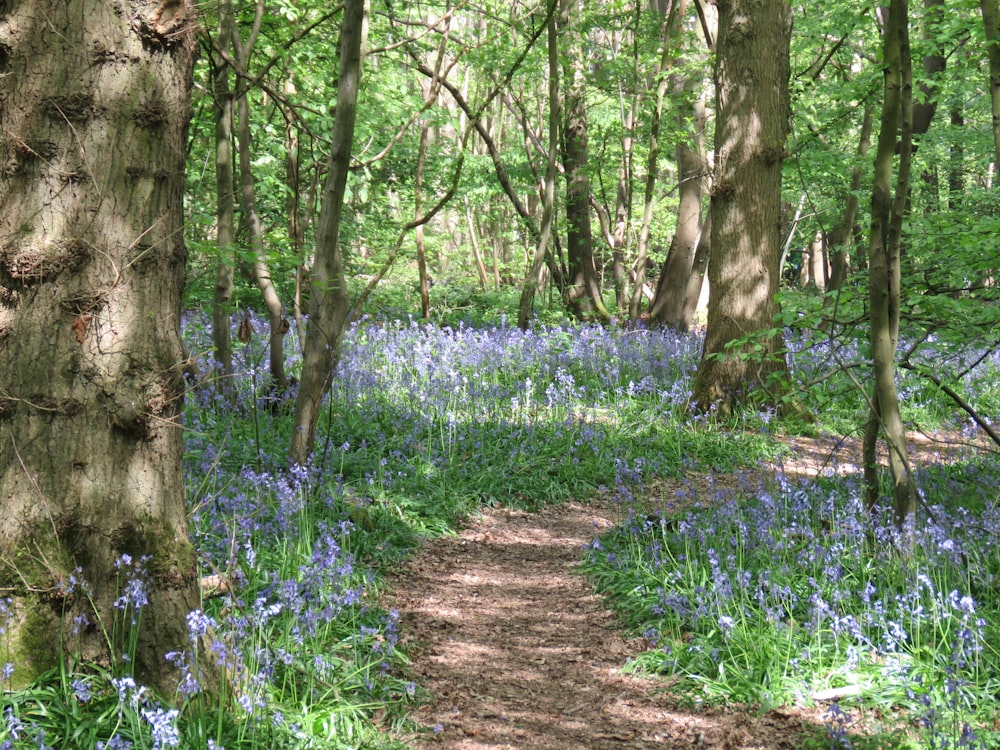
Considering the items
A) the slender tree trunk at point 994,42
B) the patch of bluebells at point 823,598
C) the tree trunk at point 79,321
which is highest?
the slender tree trunk at point 994,42

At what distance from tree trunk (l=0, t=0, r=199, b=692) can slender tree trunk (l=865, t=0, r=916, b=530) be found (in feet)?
11.4

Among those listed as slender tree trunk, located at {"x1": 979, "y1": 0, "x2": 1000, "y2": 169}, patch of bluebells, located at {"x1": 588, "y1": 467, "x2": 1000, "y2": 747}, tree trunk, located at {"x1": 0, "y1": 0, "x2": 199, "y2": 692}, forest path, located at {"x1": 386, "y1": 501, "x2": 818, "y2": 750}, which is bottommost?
forest path, located at {"x1": 386, "y1": 501, "x2": 818, "y2": 750}

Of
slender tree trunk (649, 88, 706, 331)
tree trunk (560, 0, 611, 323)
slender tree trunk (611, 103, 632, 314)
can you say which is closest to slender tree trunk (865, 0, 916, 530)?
slender tree trunk (649, 88, 706, 331)

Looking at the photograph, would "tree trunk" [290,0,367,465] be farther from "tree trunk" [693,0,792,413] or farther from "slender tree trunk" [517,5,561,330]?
"slender tree trunk" [517,5,561,330]

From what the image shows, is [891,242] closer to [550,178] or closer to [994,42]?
[994,42]

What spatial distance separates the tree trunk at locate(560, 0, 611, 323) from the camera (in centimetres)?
1484

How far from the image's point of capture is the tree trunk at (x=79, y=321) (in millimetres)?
2854

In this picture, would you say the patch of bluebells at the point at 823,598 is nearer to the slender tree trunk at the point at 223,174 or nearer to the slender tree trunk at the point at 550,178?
the slender tree trunk at the point at 223,174

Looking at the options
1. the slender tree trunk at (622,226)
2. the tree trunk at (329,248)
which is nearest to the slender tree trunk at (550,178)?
the slender tree trunk at (622,226)

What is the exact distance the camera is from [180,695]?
2980 mm

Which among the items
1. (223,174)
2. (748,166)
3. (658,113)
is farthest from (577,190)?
(223,174)

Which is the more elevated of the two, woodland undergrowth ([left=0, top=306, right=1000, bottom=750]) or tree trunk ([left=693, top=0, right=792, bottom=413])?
tree trunk ([left=693, top=0, right=792, bottom=413])

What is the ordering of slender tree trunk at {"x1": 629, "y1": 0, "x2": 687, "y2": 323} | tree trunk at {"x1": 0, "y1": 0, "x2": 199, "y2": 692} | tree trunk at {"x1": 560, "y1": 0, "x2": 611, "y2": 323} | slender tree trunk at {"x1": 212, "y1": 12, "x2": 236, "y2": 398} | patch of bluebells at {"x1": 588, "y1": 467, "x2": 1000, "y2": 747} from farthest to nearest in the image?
tree trunk at {"x1": 560, "y1": 0, "x2": 611, "y2": 323}, slender tree trunk at {"x1": 629, "y1": 0, "x2": 687, "y2": 323}, slender tree trunk at {"x1": 212, "y1": 12, "x2": 236, "y2": 398}, patch of bluebells at {"x1": 588, "y1": 467, "x2": 1000, "y2": 747}, tree trunk at {"x1": 0, "y1": 0, "x2": 199, "y2": 692}

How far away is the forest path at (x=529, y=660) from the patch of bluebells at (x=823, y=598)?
209 mm
